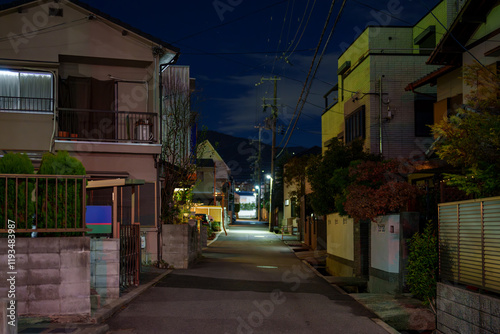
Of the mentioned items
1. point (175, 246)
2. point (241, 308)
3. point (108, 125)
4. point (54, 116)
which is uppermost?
point (54, 116)

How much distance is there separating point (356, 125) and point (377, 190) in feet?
44.4

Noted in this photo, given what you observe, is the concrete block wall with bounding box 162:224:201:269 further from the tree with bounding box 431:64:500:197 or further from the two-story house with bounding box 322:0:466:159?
the two-story house with bounding box 322:0:466:159

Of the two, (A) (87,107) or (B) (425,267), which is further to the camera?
(A) (87,107)

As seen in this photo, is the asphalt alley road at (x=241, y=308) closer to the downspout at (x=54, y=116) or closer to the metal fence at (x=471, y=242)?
the metal fence at (x=471, y=242)

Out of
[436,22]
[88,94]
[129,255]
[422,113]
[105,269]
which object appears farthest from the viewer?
[422,113]

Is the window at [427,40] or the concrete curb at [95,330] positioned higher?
the window at [427,40]

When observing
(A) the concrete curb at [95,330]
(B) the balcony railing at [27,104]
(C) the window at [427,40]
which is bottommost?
(A) the concrete curb at [95,330]

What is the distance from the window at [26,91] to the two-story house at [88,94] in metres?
0.03

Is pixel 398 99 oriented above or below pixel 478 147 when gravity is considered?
above

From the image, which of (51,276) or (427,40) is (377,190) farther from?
(427,40)

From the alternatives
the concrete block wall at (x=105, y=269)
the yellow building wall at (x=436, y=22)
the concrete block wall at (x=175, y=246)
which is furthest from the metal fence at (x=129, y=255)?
the yellow building wall at (x=436, y=22)

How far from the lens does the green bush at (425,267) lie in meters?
10.0

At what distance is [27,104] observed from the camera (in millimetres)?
16984

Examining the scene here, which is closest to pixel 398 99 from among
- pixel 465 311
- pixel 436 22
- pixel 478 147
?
pixel 436 22
